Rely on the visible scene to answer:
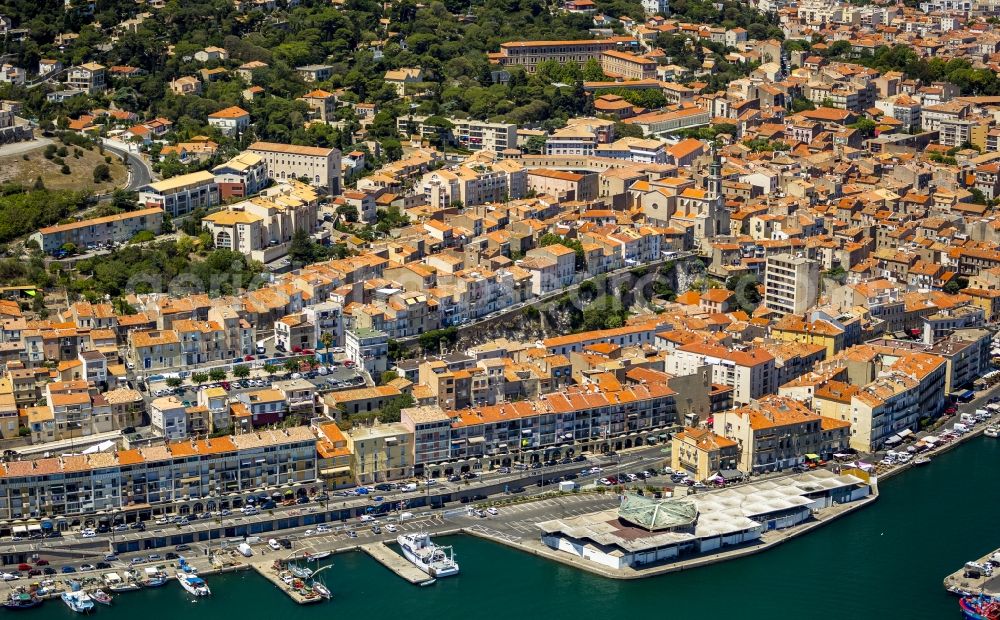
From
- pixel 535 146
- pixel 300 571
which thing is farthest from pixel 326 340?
pixel 535 146

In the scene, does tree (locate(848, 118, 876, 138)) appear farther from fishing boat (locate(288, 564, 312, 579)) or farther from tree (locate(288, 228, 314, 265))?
fishing boat (locate(288, 564, 312, 579))

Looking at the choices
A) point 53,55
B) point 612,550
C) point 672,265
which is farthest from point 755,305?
point 53,55

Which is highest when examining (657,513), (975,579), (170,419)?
(170,419)

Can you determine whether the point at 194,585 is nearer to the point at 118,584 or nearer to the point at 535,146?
the point at 118,584

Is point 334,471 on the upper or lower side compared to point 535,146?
lower

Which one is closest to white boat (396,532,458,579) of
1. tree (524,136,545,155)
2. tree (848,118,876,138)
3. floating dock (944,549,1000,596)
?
floating dock (944,549,1000,596)

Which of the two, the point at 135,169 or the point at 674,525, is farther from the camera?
the point at 135,169

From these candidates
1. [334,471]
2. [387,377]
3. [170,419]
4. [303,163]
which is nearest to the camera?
[334,471]

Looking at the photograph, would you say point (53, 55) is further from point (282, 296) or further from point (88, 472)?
point (88, 472)
